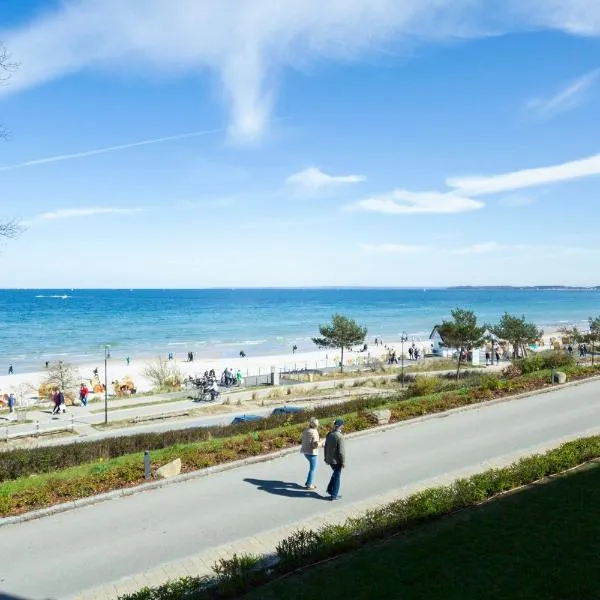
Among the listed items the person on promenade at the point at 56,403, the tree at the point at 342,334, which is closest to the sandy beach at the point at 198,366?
the tree at the point at 342,334

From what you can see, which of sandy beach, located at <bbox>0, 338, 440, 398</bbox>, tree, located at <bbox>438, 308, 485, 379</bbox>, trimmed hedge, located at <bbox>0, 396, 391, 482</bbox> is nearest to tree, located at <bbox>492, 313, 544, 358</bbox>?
tree, located at <bbox>438, 308, 485, 379</bbox>

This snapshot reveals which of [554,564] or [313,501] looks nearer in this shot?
[554,564]

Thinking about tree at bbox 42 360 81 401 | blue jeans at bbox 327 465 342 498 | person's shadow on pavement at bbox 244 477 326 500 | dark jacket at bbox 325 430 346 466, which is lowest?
tree at bbox 42 360 81 401

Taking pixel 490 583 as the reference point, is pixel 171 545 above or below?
below

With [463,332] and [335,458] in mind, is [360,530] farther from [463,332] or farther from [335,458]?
[463,332]

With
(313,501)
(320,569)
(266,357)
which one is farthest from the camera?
(266,357)

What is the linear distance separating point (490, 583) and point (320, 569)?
2.00 metres

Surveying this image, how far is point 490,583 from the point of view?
618 cm

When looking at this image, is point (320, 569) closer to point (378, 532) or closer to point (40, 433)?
point (378, 532)

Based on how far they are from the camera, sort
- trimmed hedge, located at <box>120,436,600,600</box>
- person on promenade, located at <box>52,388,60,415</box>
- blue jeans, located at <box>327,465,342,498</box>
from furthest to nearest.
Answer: person on promenade, located at <box>52,388,60,415</box>, blue jeans, located at <box>327,465,342,498</box>, trimmed hedge, located at <box>120,436,600,600</box>

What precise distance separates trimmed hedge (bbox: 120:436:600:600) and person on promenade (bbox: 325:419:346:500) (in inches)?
55.7

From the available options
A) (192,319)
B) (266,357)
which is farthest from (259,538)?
(192,319)

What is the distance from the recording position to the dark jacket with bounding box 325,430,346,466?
10180mm

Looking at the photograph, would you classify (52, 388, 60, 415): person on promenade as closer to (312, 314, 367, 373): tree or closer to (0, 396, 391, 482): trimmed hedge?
(0, 396, 391, 482): trimmed hedge
